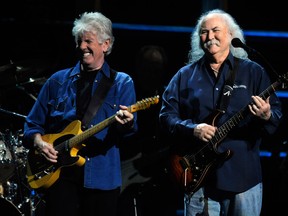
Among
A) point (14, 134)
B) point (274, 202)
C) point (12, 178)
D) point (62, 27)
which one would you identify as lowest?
point (274, 202)

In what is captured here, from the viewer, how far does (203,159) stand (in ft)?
13.0

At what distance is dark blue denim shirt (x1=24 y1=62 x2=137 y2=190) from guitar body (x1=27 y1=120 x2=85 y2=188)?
0.21 ft

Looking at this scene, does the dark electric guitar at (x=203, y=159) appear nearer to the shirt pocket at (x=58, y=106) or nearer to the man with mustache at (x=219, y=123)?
the man with mustache at (x=219, y=123)

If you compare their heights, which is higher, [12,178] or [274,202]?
[12,178]

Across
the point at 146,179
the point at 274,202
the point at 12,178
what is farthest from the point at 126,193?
the point at 274,202

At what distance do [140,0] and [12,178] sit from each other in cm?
294

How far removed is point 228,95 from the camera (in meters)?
3.94

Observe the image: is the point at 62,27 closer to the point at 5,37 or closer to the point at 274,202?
the point at 5,37

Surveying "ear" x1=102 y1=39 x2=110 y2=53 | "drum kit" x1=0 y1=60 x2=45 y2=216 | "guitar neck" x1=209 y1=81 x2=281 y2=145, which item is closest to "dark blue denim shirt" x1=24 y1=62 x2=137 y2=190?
"ear" x1=102 y1=39 x2=110 y2=53

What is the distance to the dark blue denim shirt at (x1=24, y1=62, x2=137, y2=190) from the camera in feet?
13.8

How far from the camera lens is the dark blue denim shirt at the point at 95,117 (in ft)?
13.8

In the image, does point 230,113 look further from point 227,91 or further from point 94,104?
point 94,104

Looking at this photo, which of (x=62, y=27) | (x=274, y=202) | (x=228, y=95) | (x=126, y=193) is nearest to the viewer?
(x=228, y=95)

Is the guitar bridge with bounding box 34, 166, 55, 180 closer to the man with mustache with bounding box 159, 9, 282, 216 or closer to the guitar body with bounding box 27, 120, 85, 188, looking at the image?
the guitar body with bounding box 27, 120, 85, 188
